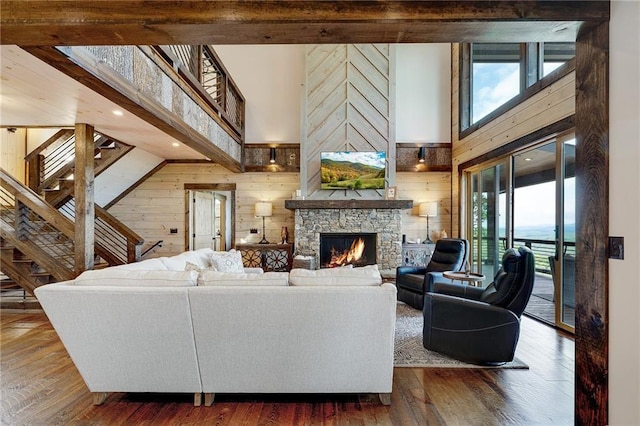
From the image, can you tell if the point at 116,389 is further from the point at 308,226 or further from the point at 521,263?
the point at 308,226

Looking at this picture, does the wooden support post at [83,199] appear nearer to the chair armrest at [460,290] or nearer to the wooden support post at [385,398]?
the wooden support post at [385,398]

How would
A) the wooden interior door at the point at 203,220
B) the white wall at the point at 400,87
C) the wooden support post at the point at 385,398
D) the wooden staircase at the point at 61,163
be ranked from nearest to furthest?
the wooden support post at the point at 385,398, the wooden staircase at the point at 61,163, the white wall at the point at 400,87, the wooden interior door at the point at 203,220

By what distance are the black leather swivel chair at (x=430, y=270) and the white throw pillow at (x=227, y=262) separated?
2314 millimetres

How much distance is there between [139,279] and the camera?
212 cm

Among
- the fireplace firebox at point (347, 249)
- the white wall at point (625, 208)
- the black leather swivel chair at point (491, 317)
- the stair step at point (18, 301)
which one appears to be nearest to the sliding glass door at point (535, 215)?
the black leather swivel chair at point (491, 317)

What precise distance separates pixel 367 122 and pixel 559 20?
191 inches

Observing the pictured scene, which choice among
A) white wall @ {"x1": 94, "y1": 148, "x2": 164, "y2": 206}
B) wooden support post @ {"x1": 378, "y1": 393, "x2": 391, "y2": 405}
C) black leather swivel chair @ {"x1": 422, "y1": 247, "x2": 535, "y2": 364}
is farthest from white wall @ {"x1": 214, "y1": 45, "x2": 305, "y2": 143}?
wooden support post @ {"x1": 378, "y1": 393, "x2": 391, "y2": 405}

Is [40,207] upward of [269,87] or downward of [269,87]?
downward

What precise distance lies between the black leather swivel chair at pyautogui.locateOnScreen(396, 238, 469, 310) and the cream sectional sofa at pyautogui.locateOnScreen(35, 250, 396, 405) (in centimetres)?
231

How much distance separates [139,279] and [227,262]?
6.00 ft

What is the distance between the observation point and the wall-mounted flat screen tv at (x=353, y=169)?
246 inches

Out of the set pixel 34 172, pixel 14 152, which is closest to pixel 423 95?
pixel 34 172

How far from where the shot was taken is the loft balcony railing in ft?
12.3

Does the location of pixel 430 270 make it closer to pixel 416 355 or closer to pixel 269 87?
pixel 416 355
